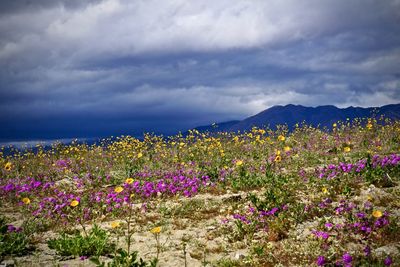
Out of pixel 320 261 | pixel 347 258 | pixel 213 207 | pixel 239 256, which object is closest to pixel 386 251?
pixel 347 258

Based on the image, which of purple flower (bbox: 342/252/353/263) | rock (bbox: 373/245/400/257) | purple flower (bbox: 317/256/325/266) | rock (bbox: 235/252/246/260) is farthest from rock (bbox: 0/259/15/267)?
rock (bbox: 373/245/400/257)

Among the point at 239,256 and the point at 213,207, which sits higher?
the point at 213,207

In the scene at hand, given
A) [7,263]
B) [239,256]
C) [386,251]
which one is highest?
[7,263]

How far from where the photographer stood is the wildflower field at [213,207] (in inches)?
273

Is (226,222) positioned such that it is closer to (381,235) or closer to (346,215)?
(346,215)

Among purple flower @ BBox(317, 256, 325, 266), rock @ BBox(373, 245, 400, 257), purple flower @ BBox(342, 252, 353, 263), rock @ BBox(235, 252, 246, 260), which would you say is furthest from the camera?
rock @ BBox(235, 252, 246, 260)

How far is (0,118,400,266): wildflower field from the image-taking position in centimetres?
693

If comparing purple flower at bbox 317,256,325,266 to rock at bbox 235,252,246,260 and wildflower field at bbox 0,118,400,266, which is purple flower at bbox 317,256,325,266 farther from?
rock at bbox 235,252,246,260

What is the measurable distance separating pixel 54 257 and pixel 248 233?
4203mm

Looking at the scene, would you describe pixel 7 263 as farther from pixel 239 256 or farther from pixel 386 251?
pixel 386 251

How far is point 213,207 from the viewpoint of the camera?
34.1ft

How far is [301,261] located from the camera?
6691 millimetres

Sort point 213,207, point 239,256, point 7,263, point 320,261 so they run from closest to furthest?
point 320,261 → point 7,263 → point 239,256 → point 213,207

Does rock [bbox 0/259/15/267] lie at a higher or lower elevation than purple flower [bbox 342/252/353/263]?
higher
